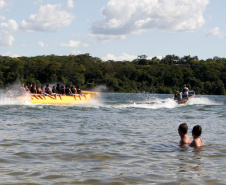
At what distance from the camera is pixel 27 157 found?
667 cm

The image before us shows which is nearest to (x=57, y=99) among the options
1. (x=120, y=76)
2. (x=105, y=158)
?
(x=105, y=158)

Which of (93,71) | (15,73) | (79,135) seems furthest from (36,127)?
(93,71)

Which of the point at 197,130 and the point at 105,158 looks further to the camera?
the point at 197,130

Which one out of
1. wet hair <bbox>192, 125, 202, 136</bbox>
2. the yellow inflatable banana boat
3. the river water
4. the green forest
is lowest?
the river water

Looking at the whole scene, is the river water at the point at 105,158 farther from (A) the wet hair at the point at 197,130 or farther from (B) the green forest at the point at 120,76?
(B) the green forest at the point at 120,76

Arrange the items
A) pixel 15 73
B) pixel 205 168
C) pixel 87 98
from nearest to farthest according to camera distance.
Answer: pixel 205 168, pixel 87 98, pixel 15 73

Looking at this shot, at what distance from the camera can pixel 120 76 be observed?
11112cm

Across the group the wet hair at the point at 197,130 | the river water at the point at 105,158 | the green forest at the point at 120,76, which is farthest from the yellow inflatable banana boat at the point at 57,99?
the green forest at the point at 120,76

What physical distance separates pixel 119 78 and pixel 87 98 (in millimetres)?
85638

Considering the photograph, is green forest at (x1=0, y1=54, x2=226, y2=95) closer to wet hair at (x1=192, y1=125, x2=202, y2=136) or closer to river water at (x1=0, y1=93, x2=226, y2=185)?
river water at (x1=0, y1=93, x2=226, y2=185)

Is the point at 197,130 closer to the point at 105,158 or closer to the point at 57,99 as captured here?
the point at 105,158

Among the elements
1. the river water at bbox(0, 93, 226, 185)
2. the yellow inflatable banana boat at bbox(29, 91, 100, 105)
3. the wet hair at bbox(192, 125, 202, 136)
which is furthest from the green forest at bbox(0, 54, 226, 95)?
the wet hair at bbox(192, 125, 202, 136)

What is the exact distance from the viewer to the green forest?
3851 inches

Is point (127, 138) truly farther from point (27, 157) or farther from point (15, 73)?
point (15, 73)
